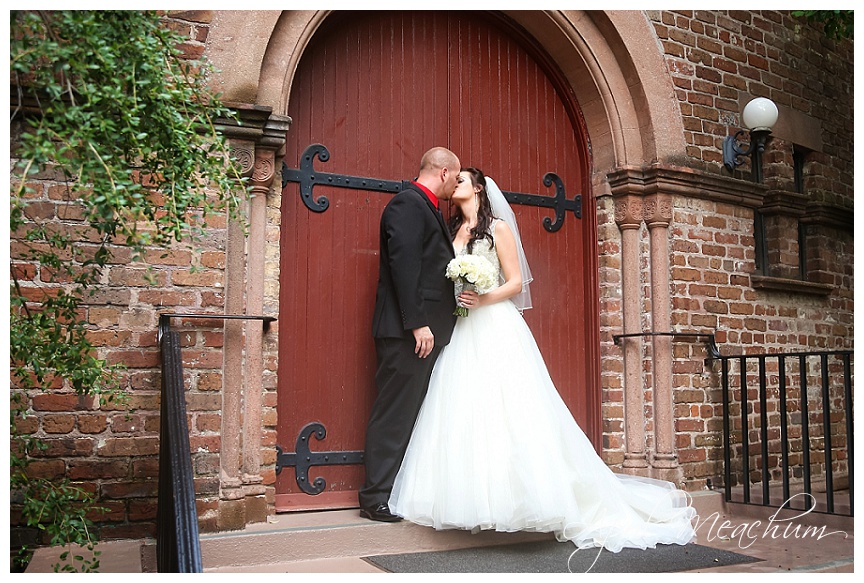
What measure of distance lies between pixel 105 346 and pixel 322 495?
1399 millimetres

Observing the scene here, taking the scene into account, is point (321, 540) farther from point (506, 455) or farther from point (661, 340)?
point (661, 340)

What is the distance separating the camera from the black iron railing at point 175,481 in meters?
2.49

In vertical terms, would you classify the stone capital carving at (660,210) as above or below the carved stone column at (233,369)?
above

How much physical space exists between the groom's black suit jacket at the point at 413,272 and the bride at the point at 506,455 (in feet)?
0.45

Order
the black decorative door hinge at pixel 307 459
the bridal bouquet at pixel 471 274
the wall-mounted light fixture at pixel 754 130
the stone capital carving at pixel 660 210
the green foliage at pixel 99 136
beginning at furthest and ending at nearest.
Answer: the wall-mounted light fixture at pixel 754 130, the stone capital carving at pixel 660 210, the black decorative door hinge at pixel 307 459, the bridal bouquet at pixel 471 274, the green foliage at pixel 99 136

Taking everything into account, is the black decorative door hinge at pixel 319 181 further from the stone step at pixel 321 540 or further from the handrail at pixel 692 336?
the stone step at pixel 321 540

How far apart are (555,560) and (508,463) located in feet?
1.57

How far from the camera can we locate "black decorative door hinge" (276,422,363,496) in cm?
429

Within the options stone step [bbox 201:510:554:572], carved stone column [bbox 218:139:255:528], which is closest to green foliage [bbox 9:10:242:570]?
stone step [bbox 201:510:554:572]

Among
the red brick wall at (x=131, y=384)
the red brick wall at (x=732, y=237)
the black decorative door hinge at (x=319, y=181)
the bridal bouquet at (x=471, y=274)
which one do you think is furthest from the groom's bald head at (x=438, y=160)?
the red brick wall at (x=732, y=237)

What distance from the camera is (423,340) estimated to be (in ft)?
13.4

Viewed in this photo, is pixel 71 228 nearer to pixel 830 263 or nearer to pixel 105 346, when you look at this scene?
pixel 105 346

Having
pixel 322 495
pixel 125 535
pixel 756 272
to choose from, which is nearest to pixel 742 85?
pixel 756 272

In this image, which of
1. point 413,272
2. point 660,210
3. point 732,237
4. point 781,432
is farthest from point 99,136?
point 732,237
